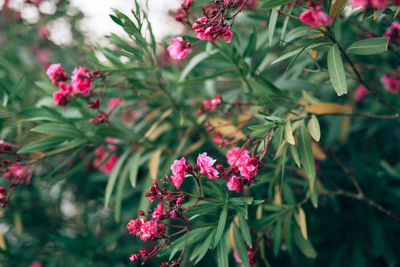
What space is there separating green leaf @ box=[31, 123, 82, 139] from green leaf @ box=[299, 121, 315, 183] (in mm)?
891

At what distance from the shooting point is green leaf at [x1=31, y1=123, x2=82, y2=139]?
1.12m

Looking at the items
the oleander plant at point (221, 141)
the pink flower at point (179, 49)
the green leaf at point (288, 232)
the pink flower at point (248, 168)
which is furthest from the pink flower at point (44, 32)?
the green leaf at point (288, 232)

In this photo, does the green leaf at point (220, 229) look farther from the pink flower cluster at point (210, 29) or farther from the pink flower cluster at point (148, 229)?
the pink flower cluster at point (210, 29)

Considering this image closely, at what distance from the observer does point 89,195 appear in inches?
82.4

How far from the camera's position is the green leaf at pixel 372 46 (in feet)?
2.69

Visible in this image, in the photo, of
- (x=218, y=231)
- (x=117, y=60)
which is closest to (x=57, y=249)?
(x=117, y=60)

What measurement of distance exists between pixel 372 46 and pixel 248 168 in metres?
0.50

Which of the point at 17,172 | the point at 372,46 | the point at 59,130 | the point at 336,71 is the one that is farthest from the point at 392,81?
the point at 17,172

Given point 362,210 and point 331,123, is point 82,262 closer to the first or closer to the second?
point 362,210

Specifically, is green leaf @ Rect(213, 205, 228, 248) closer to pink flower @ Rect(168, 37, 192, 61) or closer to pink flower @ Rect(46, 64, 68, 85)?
pink flower @ Rect(168, 37, 192, 61)

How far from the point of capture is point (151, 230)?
2.66 feet

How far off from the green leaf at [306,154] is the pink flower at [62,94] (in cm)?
85

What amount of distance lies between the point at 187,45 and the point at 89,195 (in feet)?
4.83

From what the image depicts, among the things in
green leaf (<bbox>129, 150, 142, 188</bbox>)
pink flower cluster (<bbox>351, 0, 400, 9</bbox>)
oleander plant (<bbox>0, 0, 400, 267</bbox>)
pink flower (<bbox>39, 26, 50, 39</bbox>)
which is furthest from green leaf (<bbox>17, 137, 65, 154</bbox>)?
pink flower (<bbox>39, 26, 50, 39</bbox>)
